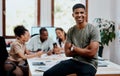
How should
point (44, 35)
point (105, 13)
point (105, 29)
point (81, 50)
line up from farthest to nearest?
1. point (105, 13)
2. point (105, 29)
3. point (44, 35)
4. point (81, 50)

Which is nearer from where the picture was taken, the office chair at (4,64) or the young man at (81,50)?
the young man at (81,50)

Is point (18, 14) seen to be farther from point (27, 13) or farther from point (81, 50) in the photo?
point (81, 50)

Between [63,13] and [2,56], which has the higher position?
[63,13]

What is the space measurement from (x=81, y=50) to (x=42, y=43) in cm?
200

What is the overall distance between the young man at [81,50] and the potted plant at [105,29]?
351 cm

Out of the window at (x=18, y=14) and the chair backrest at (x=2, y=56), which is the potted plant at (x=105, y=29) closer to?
the window at (x=18, y=14)

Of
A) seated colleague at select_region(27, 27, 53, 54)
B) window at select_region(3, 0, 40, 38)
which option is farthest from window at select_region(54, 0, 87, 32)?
seated colleague at select_region(27, 27, 53, 54)

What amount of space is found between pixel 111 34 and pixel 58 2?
153 centimetres

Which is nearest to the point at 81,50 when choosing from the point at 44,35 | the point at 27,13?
the point at 44,35

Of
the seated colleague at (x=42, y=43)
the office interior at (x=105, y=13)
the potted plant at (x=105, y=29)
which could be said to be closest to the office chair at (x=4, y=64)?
the seated colleague at (x=42, y=43)

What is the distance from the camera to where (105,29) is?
596 centimetres

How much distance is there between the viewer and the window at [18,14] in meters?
5.77

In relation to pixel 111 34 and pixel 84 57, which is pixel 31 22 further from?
pixel 84 57

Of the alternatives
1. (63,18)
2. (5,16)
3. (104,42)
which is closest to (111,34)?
(104,42)
